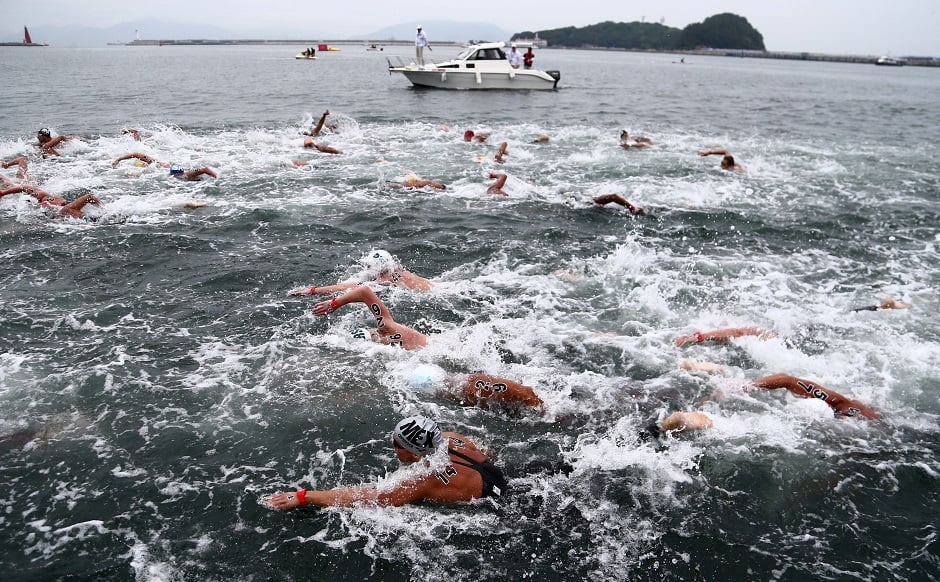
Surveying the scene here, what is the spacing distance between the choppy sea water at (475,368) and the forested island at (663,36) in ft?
513

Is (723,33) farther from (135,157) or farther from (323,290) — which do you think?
(323,290)

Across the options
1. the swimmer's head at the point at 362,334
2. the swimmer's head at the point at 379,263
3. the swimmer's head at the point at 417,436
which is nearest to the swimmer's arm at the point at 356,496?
the swimmer's head at the point at 417,436

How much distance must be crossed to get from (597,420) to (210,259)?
26.3 feet

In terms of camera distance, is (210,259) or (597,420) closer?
(597,420)

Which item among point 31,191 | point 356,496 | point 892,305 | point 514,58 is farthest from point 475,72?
point 356,496

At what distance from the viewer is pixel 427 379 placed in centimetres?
684

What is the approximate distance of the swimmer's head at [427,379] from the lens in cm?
684

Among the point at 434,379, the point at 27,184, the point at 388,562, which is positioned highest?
the point at 27,184

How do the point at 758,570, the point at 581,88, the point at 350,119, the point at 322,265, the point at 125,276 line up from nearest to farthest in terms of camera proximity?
the point at 758,570 → the point at 125,276 → the point at 322,265 → the point at 350,119 → the point at 581,88

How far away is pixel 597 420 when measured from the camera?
21.3 ft

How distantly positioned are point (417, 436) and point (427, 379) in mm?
1778

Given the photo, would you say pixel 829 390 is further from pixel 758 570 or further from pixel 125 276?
pixel 125 276

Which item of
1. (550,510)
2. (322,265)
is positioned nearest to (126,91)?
(322,265)

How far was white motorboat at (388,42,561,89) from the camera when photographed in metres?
38.0
